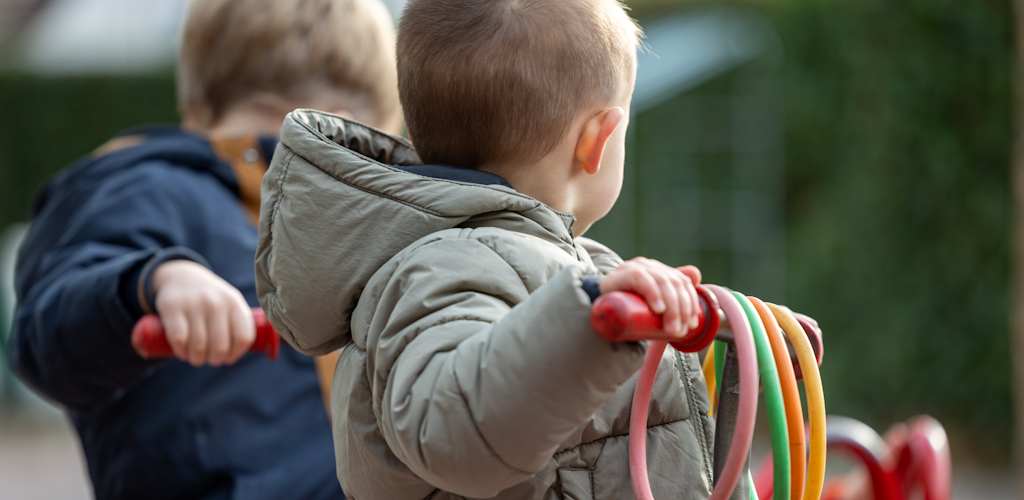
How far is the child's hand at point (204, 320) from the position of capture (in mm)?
1396

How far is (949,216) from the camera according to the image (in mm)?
5559

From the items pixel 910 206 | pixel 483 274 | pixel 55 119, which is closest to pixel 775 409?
pixel 483 274

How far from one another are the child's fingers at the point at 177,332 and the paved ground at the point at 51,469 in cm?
499

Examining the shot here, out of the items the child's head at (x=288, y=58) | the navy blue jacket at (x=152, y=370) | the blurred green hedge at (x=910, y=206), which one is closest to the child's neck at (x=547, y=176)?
the navy blue jacket at (x=152, y=370)

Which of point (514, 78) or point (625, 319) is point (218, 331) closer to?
point (514, 78)

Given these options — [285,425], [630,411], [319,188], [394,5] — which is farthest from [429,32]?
[394,5]

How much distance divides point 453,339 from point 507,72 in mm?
358

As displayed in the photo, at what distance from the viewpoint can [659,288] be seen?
837 mm

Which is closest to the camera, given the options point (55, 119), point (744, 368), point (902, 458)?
point (744, 368)

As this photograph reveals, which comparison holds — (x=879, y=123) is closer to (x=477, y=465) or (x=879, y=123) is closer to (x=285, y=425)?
(x=285, y=425)

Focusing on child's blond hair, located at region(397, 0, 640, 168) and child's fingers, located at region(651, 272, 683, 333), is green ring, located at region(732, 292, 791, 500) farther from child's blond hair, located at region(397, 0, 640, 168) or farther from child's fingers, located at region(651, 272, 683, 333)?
child's blond hair, located at region(397, 0, 640, 168)

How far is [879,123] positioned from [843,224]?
67 cm

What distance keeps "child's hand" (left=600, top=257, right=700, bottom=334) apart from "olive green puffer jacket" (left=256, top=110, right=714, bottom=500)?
4 cm

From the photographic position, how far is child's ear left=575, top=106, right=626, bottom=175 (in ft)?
3.76
